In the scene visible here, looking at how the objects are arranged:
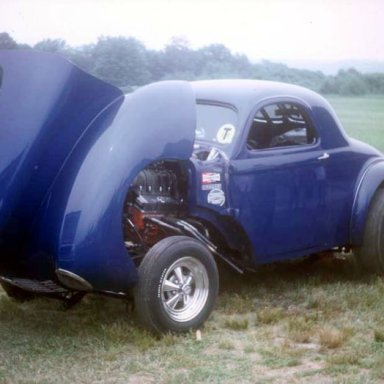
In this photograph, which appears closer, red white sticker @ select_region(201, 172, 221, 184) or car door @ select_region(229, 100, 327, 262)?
A: red white sticker @ select_region(201, 172, 221, 184)

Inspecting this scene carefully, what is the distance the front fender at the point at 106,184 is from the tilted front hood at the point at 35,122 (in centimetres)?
10

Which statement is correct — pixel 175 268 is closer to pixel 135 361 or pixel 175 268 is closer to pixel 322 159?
pixel 135 361

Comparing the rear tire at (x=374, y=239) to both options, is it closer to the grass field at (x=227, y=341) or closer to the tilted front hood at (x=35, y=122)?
the grass field at (x=227, y=341)

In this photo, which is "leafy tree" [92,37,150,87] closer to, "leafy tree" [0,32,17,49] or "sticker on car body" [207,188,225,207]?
"leafy tree" [0,32,17,49]

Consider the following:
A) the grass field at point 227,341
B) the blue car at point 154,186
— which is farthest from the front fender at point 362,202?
the grass field at point 227,341

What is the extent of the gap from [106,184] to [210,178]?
3.19 feet

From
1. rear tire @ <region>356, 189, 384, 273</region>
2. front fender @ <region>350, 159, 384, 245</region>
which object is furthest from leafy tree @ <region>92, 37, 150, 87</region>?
rear tire @ <region>356, 189, 384, 273</region>

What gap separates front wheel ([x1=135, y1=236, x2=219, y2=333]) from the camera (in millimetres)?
5102

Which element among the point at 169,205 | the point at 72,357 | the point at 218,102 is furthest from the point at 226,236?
the point at 72,357

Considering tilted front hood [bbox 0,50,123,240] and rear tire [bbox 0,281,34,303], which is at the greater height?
tilted front hood [bbox 0,50,123,240]

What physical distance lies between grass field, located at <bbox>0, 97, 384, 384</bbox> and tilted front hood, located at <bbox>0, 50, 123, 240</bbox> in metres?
0.87

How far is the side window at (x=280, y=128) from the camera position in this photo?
6.33 metres

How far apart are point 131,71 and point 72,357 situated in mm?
3384

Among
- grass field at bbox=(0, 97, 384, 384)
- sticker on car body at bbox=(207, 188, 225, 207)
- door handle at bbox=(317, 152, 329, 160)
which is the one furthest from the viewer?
door handle at bbox=(317, 152, 329, 160)
